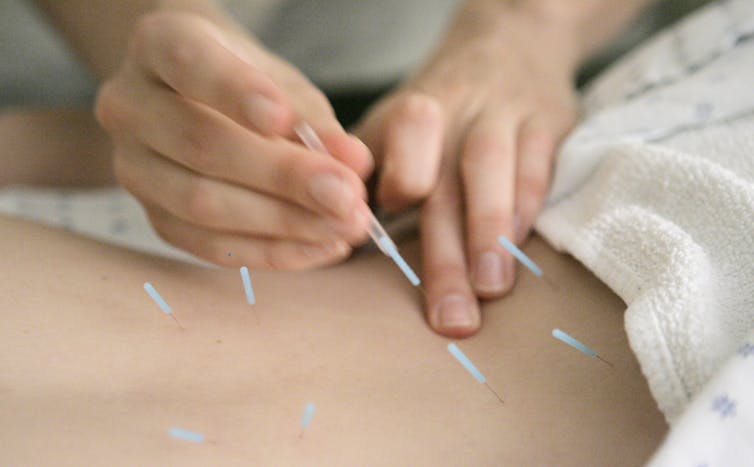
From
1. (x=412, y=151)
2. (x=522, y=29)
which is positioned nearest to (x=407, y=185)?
(x=412, y=151)

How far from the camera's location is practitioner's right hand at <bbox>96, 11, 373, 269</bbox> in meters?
0.69

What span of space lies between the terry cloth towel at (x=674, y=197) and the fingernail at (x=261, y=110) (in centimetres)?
38

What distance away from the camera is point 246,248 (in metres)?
0.80

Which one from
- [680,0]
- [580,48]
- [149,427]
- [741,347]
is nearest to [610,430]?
[741,347]

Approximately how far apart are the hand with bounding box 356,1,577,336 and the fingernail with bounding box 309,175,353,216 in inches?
7.0

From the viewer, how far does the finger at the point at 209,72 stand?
684 mm

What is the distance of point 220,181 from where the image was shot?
0.79 metres

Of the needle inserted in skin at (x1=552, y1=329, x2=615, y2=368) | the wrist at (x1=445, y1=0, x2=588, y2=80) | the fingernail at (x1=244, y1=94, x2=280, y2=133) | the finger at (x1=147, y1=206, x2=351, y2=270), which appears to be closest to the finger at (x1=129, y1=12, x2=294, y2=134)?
the fingernail at (x1=244, y1=94, x2=280, y2=133)

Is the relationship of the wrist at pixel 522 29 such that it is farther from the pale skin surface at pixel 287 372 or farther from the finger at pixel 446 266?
the pale skin surface at pixel 287 372

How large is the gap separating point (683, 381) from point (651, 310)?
0.07 m

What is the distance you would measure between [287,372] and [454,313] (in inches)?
8.1

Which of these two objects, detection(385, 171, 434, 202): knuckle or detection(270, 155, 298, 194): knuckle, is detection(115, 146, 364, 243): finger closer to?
detection(270, 155, 298, 194): knuckle

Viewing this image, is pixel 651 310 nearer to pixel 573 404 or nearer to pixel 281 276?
pixel 573 404

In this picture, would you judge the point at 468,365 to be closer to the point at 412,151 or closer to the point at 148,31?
the point at 412,151
